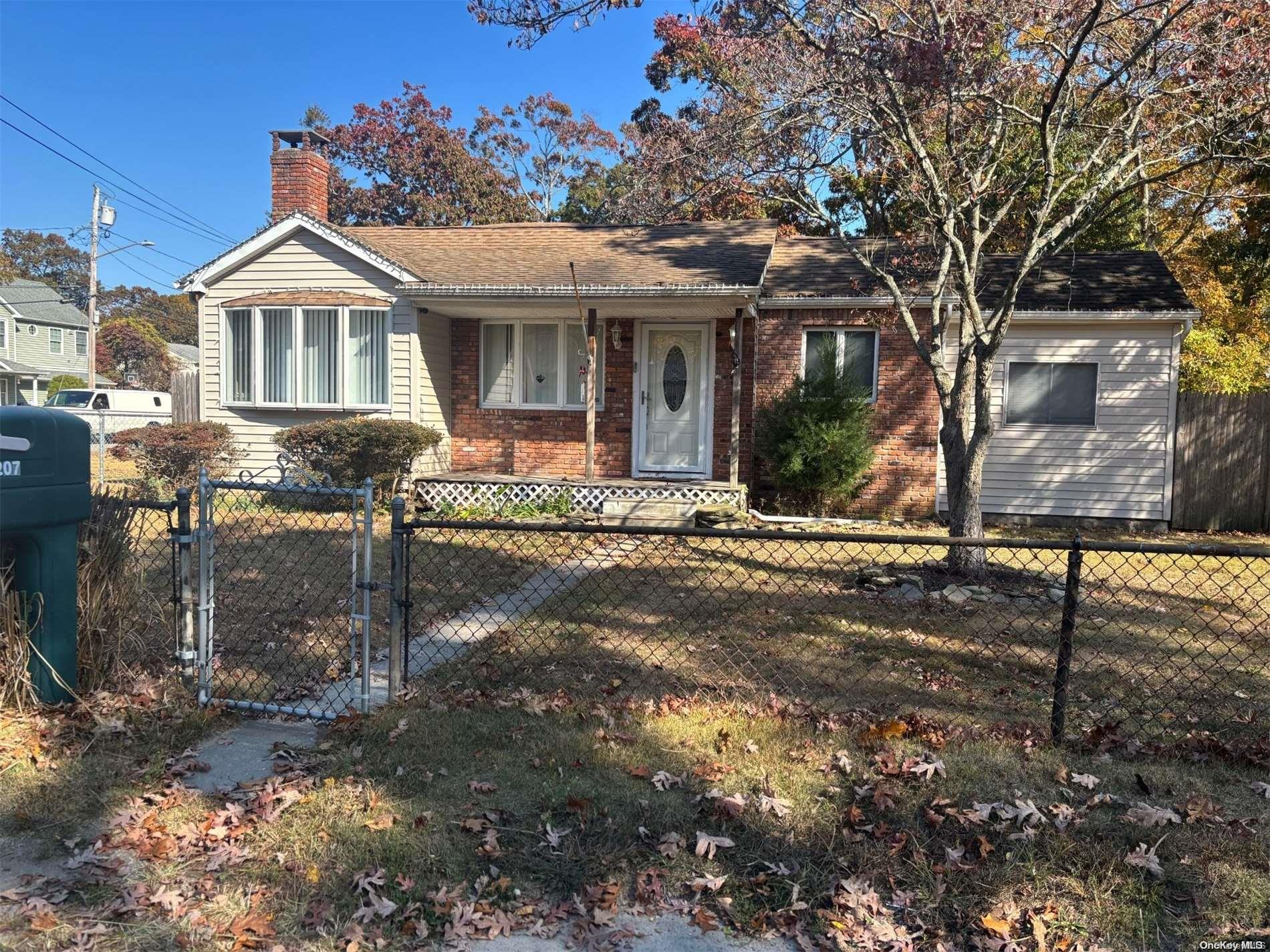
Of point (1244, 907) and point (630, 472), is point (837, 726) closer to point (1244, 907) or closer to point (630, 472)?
point (1244, 907)

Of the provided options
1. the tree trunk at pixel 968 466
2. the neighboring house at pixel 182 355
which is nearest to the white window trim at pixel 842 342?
the tree trunk at pixel 968 466

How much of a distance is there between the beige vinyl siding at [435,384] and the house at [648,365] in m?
0.04

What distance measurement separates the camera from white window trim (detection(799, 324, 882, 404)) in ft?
43.4

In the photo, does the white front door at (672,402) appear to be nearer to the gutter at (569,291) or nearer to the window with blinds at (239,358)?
the gutter at (569,291)

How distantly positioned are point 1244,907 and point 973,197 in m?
6.87

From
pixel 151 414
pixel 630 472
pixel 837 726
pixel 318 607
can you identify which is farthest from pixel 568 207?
pixel 837 726

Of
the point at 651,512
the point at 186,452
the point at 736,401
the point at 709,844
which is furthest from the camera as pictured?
the point at 186,452

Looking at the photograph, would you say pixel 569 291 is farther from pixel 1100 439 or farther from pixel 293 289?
pixel 1100 439

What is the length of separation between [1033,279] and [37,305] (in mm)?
50931

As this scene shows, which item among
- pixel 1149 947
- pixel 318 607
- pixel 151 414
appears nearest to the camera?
pixel 1149 947

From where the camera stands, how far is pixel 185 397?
1722 cm

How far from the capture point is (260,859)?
10.2ft

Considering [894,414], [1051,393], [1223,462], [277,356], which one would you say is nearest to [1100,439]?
[1051,393]

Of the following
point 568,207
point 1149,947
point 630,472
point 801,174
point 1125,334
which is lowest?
point 1149,947
